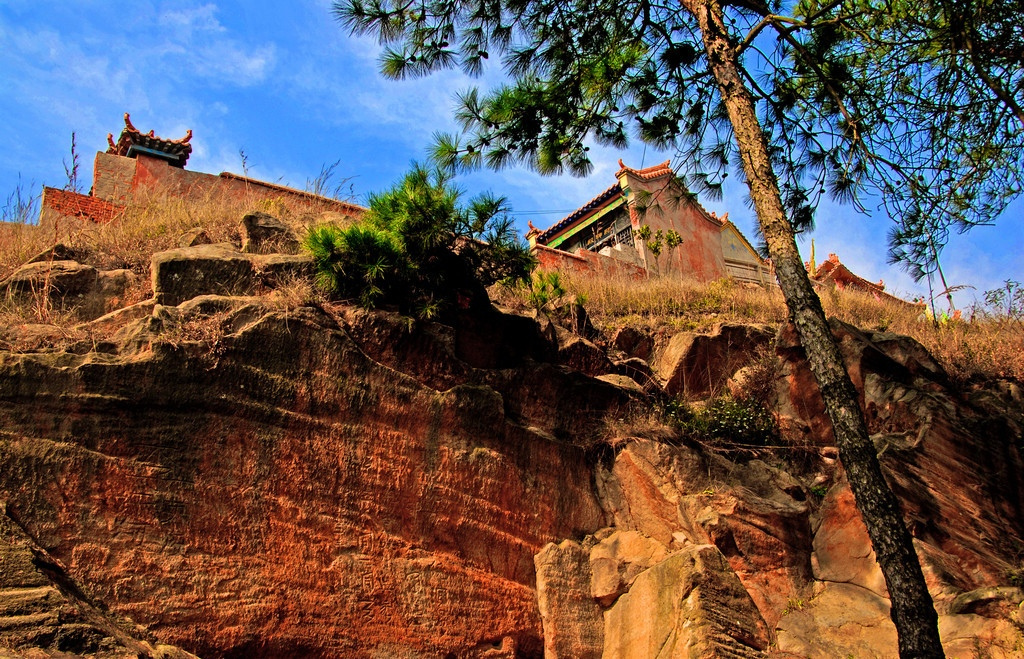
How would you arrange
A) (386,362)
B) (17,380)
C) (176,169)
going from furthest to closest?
(176,169) → (386,362) → (17,380)

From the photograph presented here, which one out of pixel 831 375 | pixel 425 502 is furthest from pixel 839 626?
pixel 425 502

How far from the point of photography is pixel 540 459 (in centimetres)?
873

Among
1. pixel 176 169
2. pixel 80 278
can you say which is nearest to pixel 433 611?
pixel 80 278

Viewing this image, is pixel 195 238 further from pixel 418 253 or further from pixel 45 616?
pixel 45 616

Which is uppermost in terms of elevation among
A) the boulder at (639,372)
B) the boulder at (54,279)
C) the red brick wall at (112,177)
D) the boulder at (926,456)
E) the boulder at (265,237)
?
the red brick wall at (112,177)

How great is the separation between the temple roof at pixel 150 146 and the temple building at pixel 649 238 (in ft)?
23.1

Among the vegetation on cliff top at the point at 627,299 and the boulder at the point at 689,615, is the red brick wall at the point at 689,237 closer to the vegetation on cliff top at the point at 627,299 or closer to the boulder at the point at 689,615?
the vegetation on cliff top at the point at 627,299

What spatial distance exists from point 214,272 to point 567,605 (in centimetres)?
454

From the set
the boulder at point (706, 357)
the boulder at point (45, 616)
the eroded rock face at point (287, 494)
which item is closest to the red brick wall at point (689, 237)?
the boulder at point (706, 357)

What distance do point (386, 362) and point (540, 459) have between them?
184 cm

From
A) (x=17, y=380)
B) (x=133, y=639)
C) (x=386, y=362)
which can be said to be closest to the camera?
(x=133, y=639)

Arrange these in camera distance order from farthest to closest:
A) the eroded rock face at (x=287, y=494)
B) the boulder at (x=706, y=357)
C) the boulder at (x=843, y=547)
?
the boulder at (x=706, y=357), the boulder at (x=843, y=547), the eroded rock face at (x=287, y=494)

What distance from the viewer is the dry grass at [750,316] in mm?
12727

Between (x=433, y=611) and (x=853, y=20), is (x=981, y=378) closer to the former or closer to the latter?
(x=853, y=20)
